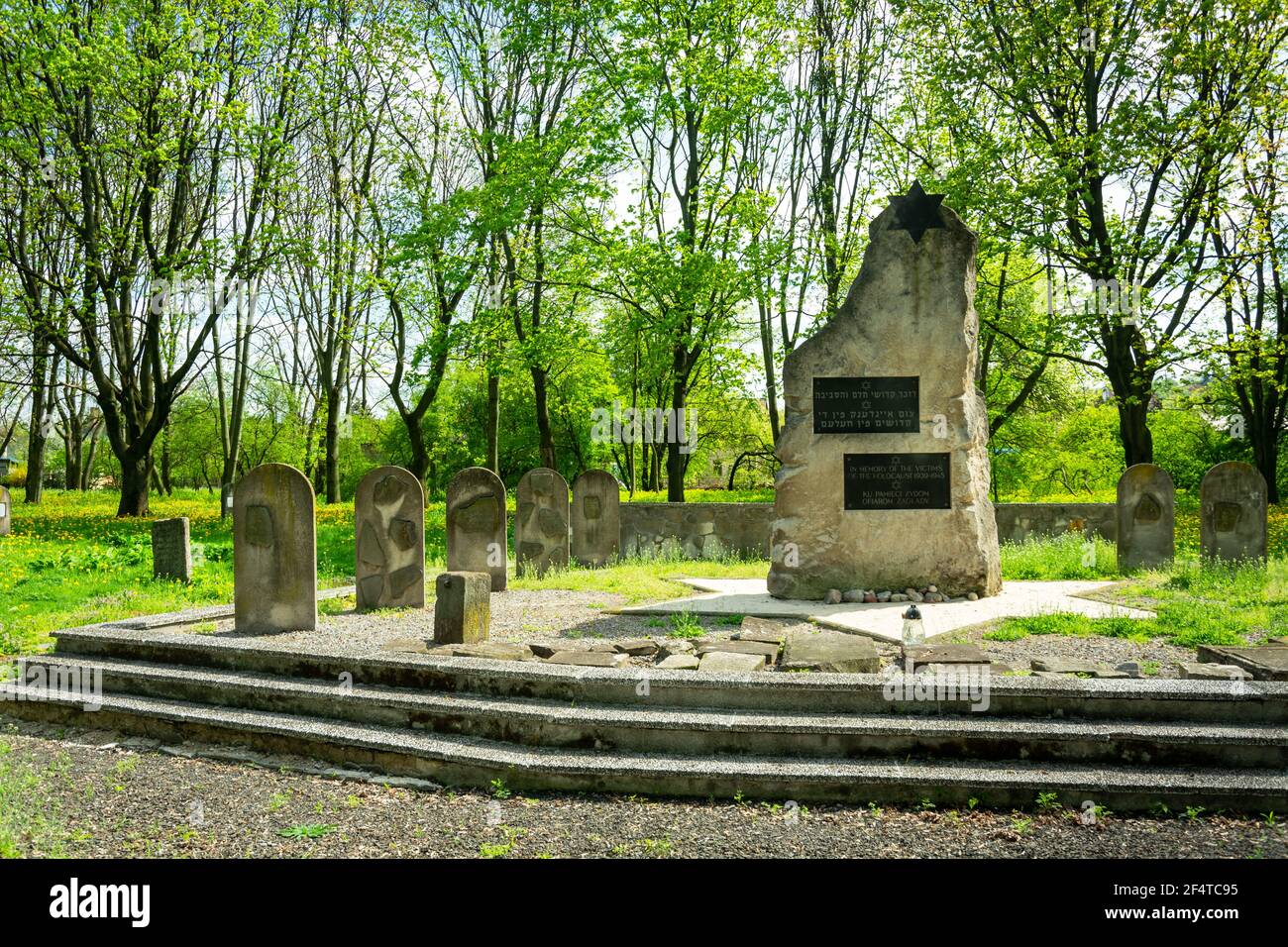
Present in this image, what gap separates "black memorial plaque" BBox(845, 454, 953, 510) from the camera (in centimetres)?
920

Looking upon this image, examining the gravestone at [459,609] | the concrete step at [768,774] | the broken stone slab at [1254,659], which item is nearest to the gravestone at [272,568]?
the gravestone at [459,609]

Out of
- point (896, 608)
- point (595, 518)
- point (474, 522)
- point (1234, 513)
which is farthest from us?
point (595, 518)

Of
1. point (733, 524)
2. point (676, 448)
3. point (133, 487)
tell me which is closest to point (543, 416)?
point (676, 448)

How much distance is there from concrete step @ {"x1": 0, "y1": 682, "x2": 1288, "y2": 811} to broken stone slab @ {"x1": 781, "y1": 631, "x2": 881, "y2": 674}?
3.40 ft

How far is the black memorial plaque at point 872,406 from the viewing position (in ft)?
30.5

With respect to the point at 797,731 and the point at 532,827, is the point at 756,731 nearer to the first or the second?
the point at 797,731

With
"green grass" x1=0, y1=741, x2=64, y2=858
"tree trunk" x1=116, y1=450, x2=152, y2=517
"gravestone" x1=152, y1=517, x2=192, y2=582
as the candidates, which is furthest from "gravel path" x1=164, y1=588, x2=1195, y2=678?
"tree trunk" x1=116, y1=450, x2=152, y2=517

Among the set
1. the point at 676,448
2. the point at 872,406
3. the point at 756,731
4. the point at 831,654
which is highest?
the point at 676,448

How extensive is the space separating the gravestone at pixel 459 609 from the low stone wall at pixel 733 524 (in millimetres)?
8311

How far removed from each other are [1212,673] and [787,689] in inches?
107

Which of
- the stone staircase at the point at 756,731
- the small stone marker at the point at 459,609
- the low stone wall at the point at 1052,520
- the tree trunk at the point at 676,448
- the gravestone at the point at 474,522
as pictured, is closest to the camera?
the stone staircase at the point at 756,731

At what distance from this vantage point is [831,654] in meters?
6.10

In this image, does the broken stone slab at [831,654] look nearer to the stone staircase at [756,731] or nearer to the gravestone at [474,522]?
the stone staircase at [756,731]

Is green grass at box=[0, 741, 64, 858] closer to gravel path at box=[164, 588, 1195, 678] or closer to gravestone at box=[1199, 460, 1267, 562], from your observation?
gravel path at box=[164, 588, 1195, 678]
